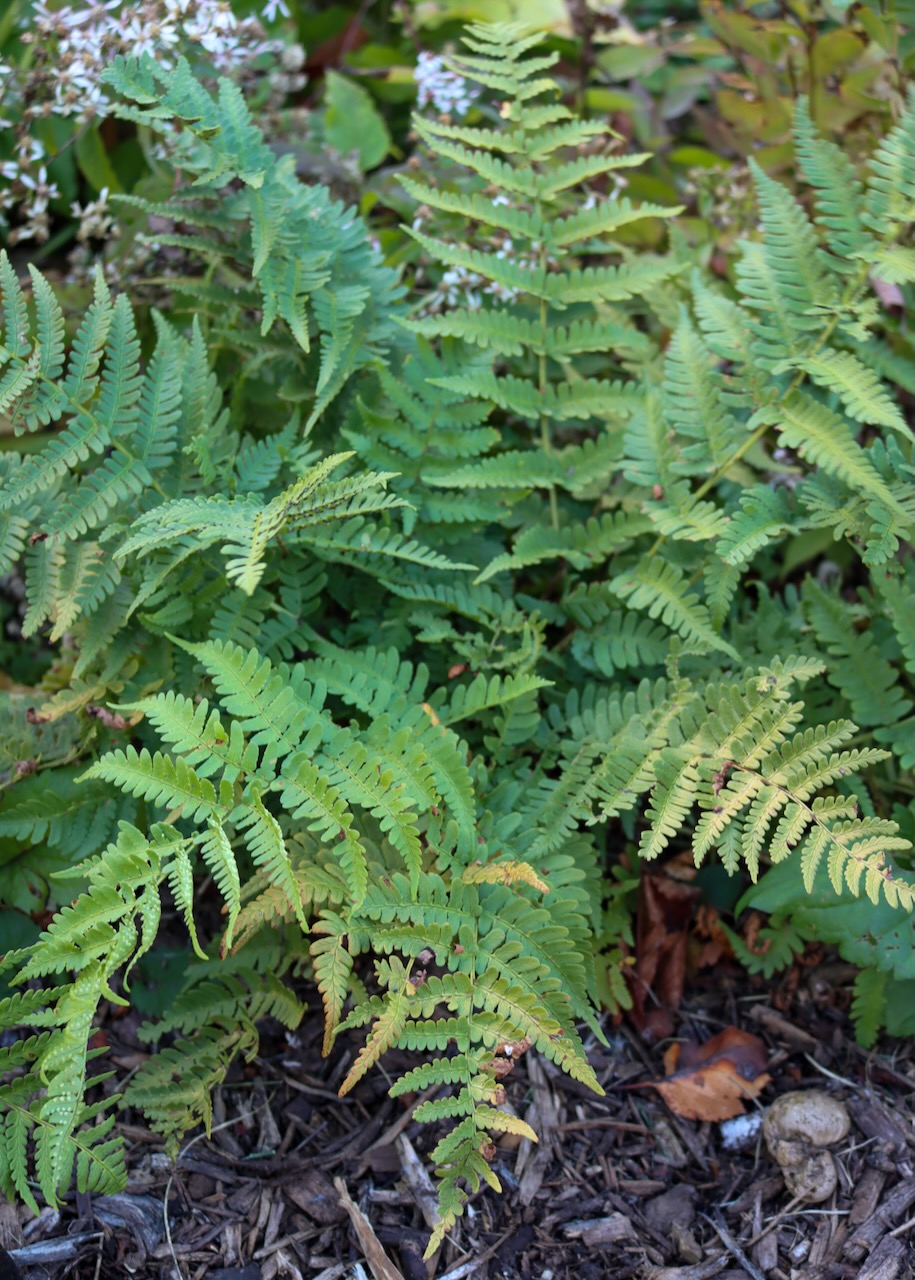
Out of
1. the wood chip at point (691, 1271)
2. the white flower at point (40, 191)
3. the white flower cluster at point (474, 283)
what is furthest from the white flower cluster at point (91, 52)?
the wood chip at point (691, 1271)

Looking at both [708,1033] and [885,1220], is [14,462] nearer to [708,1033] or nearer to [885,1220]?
[708,1033]

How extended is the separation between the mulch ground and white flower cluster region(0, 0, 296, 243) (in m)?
2.17

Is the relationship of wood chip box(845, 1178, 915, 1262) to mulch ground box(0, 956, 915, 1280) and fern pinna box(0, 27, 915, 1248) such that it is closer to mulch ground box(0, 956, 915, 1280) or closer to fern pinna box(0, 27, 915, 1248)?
mulch ground box(0, 956, 915, 1280)

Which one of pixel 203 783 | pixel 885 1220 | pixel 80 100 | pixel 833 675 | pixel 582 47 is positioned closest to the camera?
pixel 203 783

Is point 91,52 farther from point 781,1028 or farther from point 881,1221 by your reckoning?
point 881,1221

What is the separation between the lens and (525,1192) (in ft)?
6.99

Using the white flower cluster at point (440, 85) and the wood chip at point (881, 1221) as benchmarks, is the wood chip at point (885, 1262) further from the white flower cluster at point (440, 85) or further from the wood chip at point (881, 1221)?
the white flower cluster at point (440, 85)

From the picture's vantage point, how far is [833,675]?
2.37 metres

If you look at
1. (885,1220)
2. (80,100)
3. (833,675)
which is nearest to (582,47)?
(80,100)

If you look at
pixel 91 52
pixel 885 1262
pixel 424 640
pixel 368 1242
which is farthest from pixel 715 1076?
pixel 91 52

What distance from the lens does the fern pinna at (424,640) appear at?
5.94 ft

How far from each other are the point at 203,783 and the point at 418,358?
1146 millimetres

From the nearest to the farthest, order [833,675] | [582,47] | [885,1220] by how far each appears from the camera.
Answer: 1. [885,1220]
2. [833,675]
3. [582,47]

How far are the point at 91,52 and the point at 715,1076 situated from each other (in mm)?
2752
